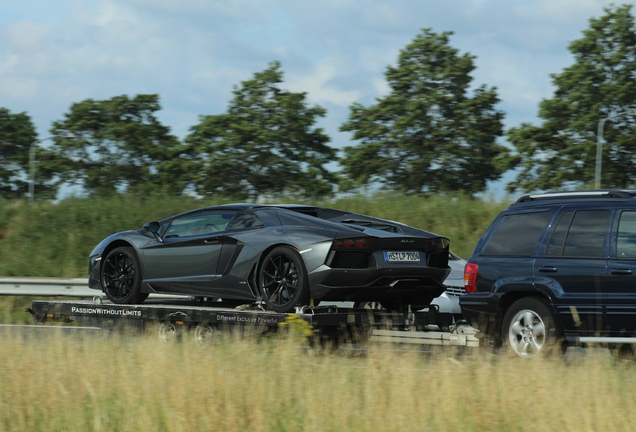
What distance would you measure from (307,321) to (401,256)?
1285mm

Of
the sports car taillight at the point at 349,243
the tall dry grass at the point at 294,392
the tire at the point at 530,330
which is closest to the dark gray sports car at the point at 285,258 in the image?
the sports car taillight at the point at 349,243

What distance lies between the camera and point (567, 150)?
114 feet

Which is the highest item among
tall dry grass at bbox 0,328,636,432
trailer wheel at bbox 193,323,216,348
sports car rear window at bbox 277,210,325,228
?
sports car rear window at bbox 277,210,325,228

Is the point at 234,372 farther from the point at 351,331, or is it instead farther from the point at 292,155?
the point at 292,155

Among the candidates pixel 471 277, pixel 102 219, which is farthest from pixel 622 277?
pixel 102 219

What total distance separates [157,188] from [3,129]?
1719 cm

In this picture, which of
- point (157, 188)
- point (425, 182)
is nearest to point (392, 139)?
point (425, 182)

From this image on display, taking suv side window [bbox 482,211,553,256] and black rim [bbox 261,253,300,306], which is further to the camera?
black rim [bbox 261,253,300,306]

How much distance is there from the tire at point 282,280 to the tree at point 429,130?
27.5 metres

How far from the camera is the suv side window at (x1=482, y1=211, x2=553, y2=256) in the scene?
26.2 ft

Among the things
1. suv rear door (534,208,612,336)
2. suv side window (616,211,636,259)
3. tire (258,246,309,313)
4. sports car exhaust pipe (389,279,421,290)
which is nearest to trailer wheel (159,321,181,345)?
tire (258,246,309,313)

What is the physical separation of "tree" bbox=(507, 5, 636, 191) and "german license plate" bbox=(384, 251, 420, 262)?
27.4 metres

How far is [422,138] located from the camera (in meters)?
36.8

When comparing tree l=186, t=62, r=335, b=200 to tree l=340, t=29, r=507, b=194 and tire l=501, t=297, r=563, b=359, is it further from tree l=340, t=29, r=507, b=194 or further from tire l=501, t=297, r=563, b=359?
tire l=501, t=297, r=563, b=359
